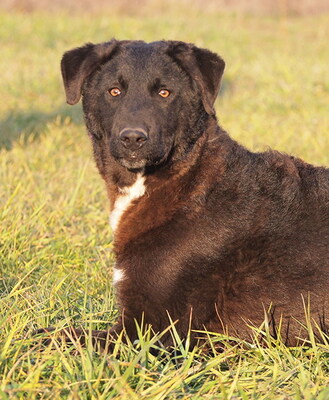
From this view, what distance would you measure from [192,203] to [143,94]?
2.23 feet

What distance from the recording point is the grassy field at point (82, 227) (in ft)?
9.91

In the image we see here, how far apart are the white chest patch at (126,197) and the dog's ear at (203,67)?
1.79ft

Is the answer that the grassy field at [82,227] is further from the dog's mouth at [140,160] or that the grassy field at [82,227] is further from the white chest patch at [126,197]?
the dog's mouth at [140,160]

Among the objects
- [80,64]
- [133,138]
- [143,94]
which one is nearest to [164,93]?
[143,94]

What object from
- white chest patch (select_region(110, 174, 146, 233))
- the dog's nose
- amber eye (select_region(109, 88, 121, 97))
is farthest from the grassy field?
amber eye (select_region(109, 88, 121, 97))

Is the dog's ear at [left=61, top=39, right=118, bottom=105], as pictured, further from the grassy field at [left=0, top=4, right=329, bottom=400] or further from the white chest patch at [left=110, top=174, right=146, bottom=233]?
the grassy field at [left=0, top=4, right=329, bottom=400]

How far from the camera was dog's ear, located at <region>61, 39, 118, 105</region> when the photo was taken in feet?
13.6

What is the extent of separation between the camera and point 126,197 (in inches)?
161

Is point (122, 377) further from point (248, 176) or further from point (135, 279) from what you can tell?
point (248, 176)

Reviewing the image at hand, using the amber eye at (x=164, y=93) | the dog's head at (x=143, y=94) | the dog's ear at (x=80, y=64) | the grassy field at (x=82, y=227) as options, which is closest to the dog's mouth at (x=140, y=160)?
the dog's head at (x=143, y=94)

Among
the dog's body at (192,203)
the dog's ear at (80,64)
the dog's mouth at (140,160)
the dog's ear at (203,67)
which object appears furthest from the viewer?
the dog's ear at (80,64)

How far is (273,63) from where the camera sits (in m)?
12.8

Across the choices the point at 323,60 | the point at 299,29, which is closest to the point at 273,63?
the point at 323,60

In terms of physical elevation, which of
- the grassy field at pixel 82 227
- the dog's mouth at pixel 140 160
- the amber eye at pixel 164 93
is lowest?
the grassy field at pixel 82 227
